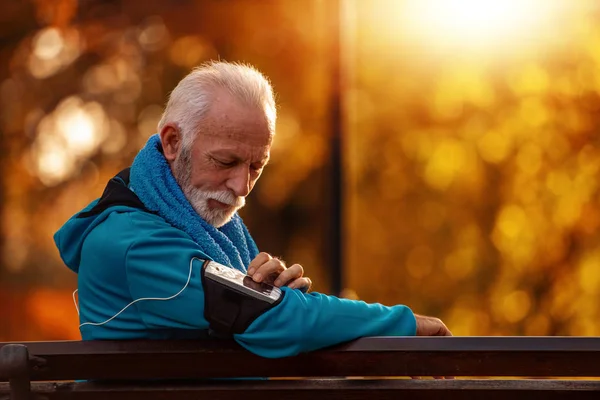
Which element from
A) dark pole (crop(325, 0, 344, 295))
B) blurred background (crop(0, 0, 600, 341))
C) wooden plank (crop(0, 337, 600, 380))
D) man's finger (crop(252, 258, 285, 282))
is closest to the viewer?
wooden plank (crop(0, 337, 600, 380))

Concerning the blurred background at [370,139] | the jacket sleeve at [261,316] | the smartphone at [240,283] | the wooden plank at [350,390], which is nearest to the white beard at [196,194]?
the jacket sleeve at [261,316]

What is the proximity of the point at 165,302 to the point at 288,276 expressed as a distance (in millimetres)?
283

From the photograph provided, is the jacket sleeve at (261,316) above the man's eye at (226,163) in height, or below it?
below

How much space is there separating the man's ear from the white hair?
0.6 inches

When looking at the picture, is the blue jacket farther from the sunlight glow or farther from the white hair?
the sunlight glow

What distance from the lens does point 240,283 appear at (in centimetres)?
223

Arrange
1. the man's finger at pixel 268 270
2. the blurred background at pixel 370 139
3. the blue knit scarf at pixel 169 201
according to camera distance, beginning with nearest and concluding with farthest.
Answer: the man's finger at pixel 268 270 → the blue knit scarf at pixel 169 201 → the blurred background at pixel 370 139

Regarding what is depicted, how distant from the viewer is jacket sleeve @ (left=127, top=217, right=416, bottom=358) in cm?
221

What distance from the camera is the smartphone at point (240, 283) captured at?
223 cm

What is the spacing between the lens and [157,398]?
7.52 feet

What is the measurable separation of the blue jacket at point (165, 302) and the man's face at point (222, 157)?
209 millimetres

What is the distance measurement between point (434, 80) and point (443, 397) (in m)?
5.08

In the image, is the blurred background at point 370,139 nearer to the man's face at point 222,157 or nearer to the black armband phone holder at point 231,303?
the man's face at point 222,157

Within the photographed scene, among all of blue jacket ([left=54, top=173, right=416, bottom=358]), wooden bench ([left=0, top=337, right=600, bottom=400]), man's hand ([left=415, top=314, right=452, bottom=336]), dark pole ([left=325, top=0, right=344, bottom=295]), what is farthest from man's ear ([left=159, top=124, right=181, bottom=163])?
dark pole ([left=325, top=0, right=344, bottom=295])
